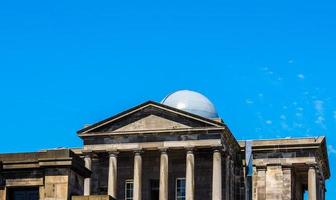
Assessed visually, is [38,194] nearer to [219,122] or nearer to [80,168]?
[80,168]

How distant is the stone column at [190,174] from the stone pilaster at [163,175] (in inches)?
71.8

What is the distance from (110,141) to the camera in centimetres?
7812

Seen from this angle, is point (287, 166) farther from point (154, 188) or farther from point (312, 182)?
point (154, 188)

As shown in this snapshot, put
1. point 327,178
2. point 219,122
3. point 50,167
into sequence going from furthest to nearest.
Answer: point 327,178, point 219,122, point 50,167

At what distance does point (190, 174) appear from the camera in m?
Result: 75.5

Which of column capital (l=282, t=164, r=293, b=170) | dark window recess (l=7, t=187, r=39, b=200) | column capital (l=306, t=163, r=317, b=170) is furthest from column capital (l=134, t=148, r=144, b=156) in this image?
dark window recess (l=7, t=187, r=39, b=200)

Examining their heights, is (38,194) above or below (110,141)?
below

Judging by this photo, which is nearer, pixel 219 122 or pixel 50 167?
pixel 50 167

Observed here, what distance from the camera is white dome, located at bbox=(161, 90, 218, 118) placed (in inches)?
3194

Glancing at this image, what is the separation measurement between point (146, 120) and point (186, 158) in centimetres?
466

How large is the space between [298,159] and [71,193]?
4063 centimetres

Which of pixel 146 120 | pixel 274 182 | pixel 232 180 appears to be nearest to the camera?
pixel 146 120

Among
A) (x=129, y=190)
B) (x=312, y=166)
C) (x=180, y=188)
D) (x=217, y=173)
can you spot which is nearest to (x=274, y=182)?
(x=312, y=166)

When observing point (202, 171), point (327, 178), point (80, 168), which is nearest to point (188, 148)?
point (202, 171)
